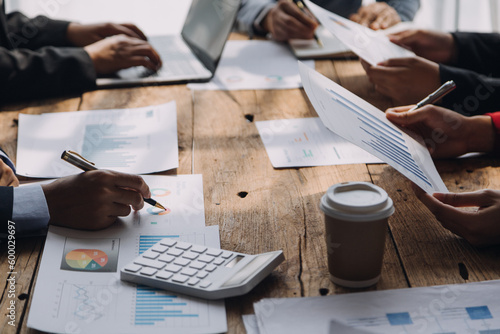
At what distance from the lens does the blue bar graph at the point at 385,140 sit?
35.4 inches

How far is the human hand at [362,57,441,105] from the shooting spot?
133cm

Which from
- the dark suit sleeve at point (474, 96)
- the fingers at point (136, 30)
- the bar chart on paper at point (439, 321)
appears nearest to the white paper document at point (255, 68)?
the fingers at point (136, 30)

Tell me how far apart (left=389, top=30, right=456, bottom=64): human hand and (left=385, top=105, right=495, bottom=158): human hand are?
0.43m

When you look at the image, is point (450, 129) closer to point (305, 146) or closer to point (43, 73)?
point (305, 146)

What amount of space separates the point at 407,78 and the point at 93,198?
0.80m

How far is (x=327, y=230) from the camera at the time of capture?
742 millimetres

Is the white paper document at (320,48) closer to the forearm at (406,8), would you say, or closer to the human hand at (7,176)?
the forearm at (406,8)

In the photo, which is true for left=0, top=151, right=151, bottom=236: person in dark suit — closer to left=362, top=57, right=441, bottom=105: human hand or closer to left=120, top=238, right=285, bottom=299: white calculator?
left=120, top=238, right=285, bottom=299: white calculator

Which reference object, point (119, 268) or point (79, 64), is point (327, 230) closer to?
point (119, 268)

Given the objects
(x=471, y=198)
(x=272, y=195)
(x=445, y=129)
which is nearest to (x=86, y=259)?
(x=272, y=195)

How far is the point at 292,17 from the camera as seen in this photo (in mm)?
1767

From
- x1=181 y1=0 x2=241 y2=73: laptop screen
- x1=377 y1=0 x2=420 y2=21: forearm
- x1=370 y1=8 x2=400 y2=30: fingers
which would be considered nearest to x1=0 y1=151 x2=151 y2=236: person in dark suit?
x1=181 y1=0 x2=241 y2=73: laptop screen

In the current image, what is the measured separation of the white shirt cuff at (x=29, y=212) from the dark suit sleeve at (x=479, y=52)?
1135mm

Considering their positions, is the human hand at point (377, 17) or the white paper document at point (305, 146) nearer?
the white paper document at point (305, 146)
